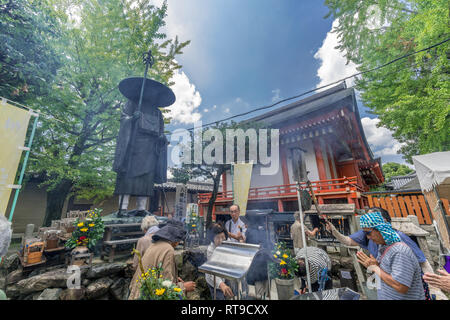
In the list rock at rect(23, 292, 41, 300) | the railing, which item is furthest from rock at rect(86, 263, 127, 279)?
the railing

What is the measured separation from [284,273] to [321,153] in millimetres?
7664

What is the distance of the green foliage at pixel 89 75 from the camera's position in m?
5.79

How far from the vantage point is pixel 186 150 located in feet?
32.6

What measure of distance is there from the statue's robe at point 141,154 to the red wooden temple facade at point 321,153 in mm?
6159

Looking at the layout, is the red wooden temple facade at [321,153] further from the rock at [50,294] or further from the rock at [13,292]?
the rock at [13,292]

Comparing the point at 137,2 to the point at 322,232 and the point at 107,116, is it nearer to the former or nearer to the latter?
the point at 107,116

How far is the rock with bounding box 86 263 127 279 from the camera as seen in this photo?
10.6 feet

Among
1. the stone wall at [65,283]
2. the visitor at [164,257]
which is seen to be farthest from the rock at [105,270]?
the visitor at [164,257]

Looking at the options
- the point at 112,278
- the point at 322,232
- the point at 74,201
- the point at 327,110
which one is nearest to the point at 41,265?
the point at 112,278

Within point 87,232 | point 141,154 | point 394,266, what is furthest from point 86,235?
point 394,266

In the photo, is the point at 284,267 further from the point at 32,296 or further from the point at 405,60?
the point at 405,60

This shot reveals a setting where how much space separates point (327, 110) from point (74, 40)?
1125cm
